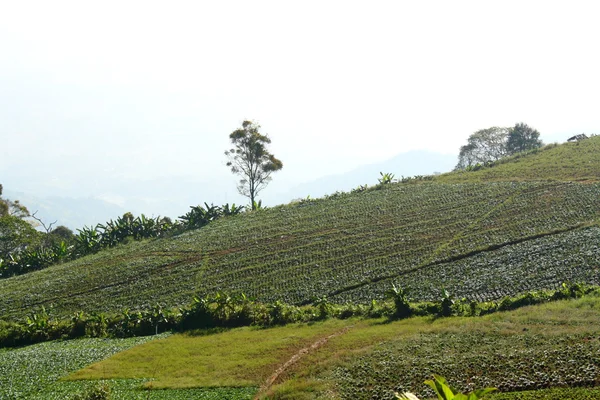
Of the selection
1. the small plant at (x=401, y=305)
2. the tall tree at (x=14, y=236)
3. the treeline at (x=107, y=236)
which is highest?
the tall tree at (x=14, y=236)

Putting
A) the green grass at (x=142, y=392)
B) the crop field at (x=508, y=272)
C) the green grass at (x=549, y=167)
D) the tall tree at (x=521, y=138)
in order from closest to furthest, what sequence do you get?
1. the green grass at (x=142, y=392)
2. the crop field at (x=508, y=272)
3. the green grass at (x=549, y=167)
4. the tall tree at (x=521, y=138)

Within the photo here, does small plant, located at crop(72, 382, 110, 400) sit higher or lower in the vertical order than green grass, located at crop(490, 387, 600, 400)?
higher

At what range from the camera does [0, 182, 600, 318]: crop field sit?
34.8 m

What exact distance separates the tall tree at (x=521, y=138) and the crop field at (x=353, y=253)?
50.1 meters

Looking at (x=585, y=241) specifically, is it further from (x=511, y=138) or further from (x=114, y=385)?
(x=511, y=138)

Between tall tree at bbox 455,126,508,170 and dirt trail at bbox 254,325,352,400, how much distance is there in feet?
260

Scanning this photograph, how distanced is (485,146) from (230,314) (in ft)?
265

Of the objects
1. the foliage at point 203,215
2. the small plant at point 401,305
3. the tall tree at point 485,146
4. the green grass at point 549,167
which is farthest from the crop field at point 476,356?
the tall tree at point 485,146

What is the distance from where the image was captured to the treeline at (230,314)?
28016mm

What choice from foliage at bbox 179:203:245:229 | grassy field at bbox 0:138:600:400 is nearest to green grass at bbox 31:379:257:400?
grassy field at bbox 0:138:600:400

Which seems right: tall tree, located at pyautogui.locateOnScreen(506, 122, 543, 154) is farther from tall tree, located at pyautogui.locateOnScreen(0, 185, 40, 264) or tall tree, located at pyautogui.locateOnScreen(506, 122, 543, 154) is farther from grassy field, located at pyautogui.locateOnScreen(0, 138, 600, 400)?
tall tree, located at pyautogui.locateOnScreen(0, 185, 40, 264)

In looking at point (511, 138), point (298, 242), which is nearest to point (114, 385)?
point (298, 242)

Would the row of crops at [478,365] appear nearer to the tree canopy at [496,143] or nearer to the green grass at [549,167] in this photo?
the green grass at [549,167]

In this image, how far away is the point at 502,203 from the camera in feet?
147
